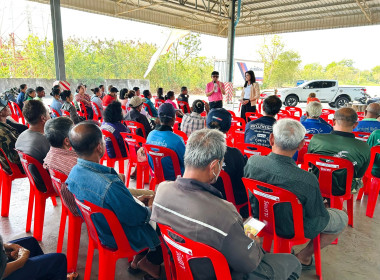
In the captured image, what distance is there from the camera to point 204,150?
1237 millimetres

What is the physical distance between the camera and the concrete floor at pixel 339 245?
2036 mm

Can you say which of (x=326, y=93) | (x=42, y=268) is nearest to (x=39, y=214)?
(x=42, y=268)

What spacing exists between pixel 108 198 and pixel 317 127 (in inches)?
113

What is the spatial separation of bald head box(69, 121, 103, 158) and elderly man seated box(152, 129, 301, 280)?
57 cm

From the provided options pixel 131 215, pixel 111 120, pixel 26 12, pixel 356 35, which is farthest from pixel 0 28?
pixel 356 35

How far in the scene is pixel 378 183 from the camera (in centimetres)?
284

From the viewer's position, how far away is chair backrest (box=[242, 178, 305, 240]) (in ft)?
5.32

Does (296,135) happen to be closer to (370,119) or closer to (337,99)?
(370,119)

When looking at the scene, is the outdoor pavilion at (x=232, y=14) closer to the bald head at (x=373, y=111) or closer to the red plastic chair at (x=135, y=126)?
the red plastic chair at (x=135, y=126)

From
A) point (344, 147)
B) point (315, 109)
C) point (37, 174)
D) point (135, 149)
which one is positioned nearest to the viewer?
point (37, 174)

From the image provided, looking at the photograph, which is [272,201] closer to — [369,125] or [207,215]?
[207,215]

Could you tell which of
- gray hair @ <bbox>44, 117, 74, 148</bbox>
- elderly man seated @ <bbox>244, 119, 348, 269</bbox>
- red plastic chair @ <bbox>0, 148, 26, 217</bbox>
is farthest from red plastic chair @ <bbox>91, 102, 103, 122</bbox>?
elderly man seated @ <bbox>244, 119, 348, 269</bbox>

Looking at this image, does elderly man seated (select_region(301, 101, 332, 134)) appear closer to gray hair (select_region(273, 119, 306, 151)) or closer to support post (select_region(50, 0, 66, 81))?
gray hair (select_region(273, 119, 306, 151))

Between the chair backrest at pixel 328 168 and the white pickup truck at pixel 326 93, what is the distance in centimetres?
1244
